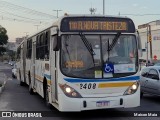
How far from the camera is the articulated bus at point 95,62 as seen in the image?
33.1ft

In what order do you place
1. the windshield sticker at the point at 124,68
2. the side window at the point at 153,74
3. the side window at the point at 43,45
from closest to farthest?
the windshield sticker at the point at 124,68 → the side window at the point at 43,45 → the side window at the point at 153,74

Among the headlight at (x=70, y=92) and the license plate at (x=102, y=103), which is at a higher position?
the headlight at (x=70, y=92)

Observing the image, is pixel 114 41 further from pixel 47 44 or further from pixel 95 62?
pixel 47 44

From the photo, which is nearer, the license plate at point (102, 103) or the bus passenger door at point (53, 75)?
the license plate at point (102, 103)

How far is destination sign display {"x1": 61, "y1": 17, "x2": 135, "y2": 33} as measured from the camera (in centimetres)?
1048

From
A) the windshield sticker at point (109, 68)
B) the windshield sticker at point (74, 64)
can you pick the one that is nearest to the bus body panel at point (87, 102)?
the windshield sticker at point (109, 68)

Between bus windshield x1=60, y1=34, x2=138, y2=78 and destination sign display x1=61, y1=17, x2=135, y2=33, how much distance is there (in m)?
0.21

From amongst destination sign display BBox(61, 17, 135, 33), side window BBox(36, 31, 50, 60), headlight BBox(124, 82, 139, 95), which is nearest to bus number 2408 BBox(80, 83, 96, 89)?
headlight BBox(124, 82, 139, 95)

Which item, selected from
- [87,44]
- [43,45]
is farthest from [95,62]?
[43,45]

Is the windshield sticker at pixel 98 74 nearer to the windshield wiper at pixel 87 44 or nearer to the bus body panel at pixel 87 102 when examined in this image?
the windshield wiper at pixel 87 44

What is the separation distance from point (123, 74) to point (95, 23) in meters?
1.69

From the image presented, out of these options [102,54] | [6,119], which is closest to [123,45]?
[102,54]

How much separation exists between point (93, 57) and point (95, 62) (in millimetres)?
155

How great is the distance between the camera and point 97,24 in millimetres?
10641
